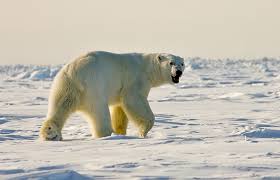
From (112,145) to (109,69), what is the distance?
1964 millimetres

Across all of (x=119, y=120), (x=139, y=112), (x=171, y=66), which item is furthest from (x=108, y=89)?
(x=171, y=66)

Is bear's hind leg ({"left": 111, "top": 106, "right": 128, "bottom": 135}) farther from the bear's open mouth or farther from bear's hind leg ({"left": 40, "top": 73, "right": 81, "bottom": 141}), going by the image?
bear's hind leg ({"left": 40, "top": 73, "right": 81, "bottom": 141})

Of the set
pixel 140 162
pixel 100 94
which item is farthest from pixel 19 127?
pixel 140 162

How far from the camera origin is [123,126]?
754cm

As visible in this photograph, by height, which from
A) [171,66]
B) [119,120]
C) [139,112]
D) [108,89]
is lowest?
[119,120]

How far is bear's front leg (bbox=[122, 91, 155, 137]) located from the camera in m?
7.03

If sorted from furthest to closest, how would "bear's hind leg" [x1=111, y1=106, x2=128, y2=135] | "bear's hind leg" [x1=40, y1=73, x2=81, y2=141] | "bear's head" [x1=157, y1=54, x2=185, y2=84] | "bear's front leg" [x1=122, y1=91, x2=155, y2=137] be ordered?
1. "bear's head" [x1=157, y1=54, x2=185, y2=84]
2. "bear's hind leg" [x1=111, y1=106, x2=128, y2=135]
3. "bear's front leg" [x1=122, y1=91, x2=155, y2=137]
4. "bear's hind leg" [x1=40, y1=73, x2=81, y2=141]

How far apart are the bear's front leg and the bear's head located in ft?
2.61

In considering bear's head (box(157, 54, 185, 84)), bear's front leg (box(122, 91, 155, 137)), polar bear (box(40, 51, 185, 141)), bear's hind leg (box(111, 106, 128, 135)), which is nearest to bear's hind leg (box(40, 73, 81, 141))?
polar bear (box(40, 51, 185, 141))

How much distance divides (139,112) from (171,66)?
3.45 feet

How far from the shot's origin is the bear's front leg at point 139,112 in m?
7.03

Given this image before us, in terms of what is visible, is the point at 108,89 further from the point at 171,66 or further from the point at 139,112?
the point at 171,66

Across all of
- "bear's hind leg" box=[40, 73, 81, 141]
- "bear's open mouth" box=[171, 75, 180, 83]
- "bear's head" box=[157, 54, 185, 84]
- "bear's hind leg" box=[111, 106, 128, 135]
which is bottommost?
"bear's hind leg" box=[111, 106, 128, 135]

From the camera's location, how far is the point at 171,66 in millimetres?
7781
